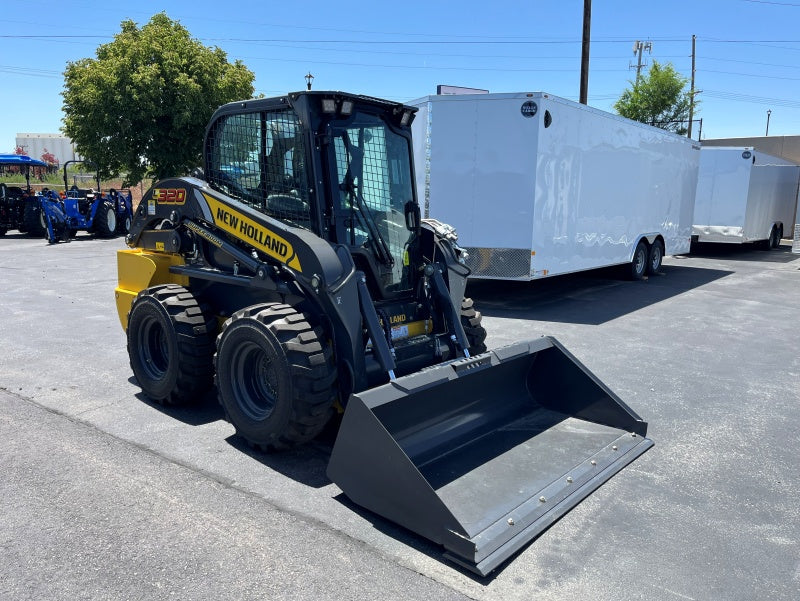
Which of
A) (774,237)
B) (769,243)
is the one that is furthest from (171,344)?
(774,237)

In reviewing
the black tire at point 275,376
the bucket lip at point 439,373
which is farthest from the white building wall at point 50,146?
the bucket lip at point 439,373

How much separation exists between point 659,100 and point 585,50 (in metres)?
14.6

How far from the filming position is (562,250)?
416 inches

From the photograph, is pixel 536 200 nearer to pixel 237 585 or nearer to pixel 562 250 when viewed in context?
pixel 562 250

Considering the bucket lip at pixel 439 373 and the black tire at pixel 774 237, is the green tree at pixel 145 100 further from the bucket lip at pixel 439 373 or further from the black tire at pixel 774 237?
the black tire at pixel 774 237

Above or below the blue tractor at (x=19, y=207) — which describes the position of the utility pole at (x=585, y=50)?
above

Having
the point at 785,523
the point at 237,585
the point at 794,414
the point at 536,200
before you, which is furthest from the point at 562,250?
the point at 237,585

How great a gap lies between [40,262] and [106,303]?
653 cm

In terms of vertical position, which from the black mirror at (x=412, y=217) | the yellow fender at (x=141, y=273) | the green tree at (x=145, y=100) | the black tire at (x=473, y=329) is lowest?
the black tire at (x=473, y=329)

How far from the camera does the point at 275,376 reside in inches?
169

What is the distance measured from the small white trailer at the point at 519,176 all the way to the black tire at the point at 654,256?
3271mm

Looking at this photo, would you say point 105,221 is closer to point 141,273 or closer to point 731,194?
point 141,273

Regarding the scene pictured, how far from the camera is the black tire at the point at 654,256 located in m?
14.5

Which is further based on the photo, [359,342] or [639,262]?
[639,262]
